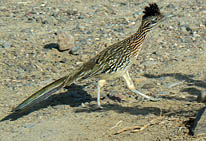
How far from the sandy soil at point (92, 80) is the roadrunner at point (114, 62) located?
0.34 m

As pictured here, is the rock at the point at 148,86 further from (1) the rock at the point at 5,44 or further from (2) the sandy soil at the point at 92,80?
(1) the rock at the point at 5,44

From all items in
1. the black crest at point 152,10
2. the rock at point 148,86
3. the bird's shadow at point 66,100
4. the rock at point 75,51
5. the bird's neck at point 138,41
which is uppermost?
the black crest at point 152,10

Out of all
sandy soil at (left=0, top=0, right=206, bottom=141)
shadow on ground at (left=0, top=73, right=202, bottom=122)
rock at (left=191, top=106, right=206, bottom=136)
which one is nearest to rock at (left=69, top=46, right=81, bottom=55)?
sandy soil at (left=0, top=0, right=206, bottom=141)

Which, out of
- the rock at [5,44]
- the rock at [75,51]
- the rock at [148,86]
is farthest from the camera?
the rock at [5,44]

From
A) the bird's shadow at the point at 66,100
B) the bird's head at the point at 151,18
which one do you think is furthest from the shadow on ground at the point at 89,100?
the bird's head at the point at 151,18

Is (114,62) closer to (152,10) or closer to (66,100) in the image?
(152,10)

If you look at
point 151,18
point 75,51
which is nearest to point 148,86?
point 151,18

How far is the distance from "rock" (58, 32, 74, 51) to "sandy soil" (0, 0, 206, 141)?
0.47 feet

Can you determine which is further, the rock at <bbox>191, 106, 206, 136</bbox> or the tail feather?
the tail feather

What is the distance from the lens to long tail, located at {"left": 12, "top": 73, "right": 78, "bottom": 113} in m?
6.56

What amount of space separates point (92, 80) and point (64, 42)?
1.54 meters

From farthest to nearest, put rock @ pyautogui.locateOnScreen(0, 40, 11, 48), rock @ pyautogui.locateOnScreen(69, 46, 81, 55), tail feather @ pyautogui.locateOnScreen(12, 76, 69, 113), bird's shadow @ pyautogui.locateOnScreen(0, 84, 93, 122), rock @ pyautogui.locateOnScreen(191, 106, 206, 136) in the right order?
rock @ pyautogui.locateOnScreen(0, 40, 11, 48), rock @ pyautogui.locateOnScreen(69, 46, 81, 55), bird's shadow @ pyautogui.locateOnScreen(0, 84, 93, 122), tail feather @ pyautogui.locateOnScreen(12, 76, 69, 113), rock @ pyautogui.locateOnScreen(191, 106, 206, 136)

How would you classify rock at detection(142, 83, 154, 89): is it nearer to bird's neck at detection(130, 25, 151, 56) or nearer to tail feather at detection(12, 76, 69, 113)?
bird's neck at detection(130, 25, 151, 56)

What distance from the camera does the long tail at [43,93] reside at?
6.56 metres
